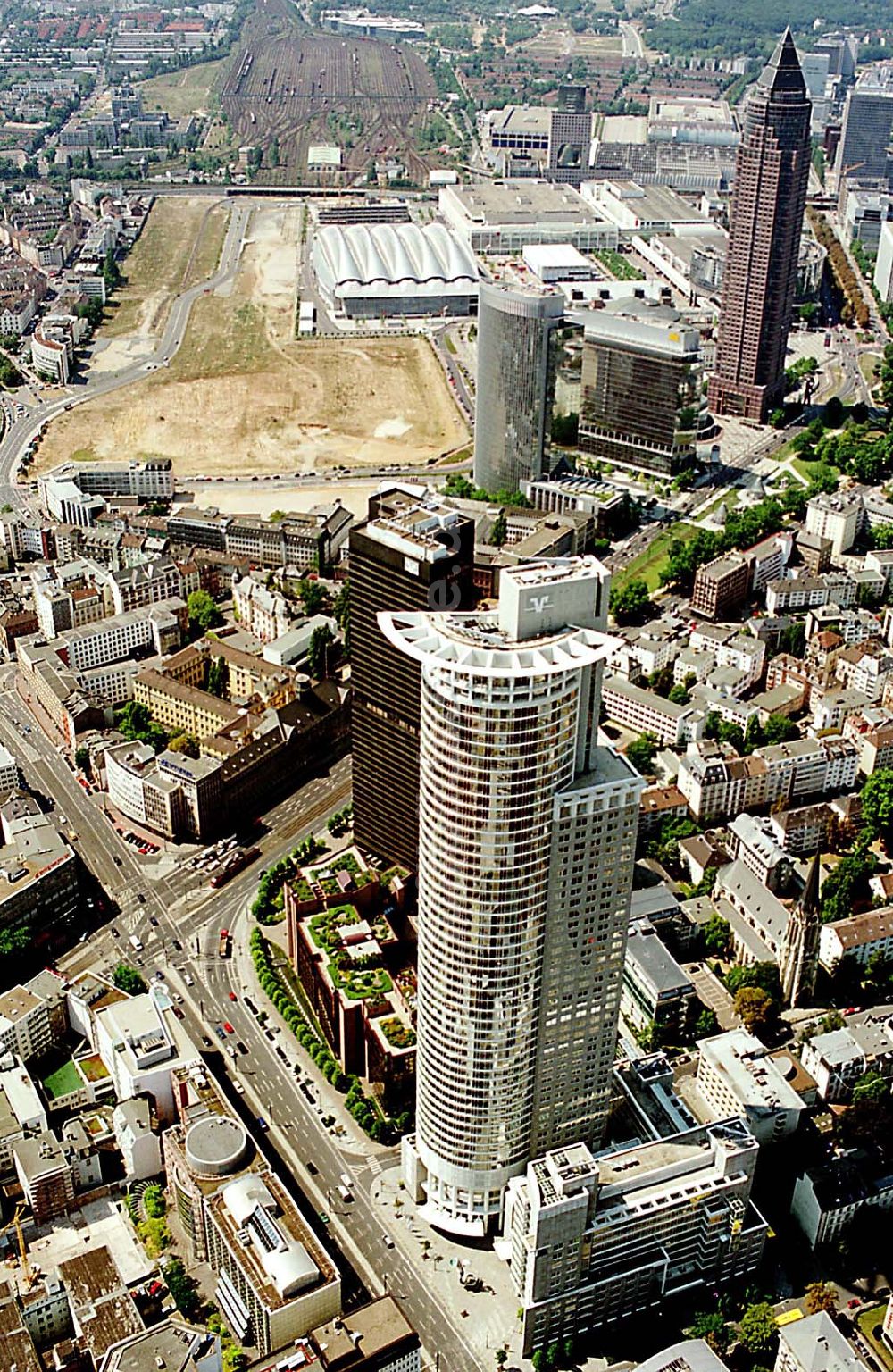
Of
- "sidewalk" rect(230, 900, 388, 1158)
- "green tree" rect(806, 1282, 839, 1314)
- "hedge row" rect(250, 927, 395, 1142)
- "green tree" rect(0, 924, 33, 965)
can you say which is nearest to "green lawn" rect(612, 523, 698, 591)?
"sidewalk" rect(230, 900, 388, 1158)

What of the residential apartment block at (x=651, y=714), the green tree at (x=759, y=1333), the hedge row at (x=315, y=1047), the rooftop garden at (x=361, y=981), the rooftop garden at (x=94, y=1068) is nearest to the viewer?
the green tree at (x=759, y=1333)

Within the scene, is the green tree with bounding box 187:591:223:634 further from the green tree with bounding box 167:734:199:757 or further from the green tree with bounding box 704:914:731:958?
the green tree with bounding box 704:914:731:958

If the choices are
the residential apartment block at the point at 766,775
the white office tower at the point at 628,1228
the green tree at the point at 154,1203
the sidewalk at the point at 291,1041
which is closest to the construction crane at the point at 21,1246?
the green tree at the point at 154,1203

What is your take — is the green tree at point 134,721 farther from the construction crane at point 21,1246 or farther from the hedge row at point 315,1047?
the construction crane at point 21,1246

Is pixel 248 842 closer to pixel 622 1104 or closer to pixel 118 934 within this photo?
pixel 118 934

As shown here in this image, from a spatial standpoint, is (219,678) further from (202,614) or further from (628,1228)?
(628,1228)

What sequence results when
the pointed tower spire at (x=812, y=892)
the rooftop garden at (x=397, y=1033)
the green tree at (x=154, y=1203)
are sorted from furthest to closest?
1. the pointed tower spire at (x=812, y=892)
2. the rooftop garden at (x=397, y=1033)
3. the green tree at (x=154, y=1203)
